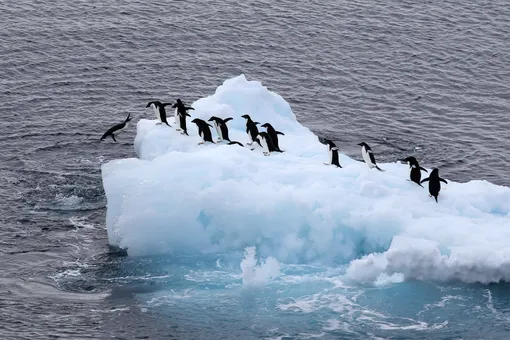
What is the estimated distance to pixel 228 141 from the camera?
3481cm

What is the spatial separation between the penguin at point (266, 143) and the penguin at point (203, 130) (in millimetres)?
1800

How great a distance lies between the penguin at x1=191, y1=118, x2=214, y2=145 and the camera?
112 feet

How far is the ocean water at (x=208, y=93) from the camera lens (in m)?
27.2

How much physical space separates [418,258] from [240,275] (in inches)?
202

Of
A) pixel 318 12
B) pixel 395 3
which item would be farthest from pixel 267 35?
pixel 395 3

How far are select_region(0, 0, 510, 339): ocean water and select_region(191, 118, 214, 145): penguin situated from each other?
417cm

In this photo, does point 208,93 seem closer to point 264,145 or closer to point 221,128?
point 221,128

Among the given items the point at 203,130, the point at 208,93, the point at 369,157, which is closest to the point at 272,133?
the point at 203,130

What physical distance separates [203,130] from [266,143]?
2285 millimetres

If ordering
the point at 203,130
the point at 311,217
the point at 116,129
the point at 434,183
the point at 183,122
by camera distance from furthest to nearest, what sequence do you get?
the point at 116,129 < the point at 183,122 < the point at 203,130 < the point at 434,183 < the point at 311,217

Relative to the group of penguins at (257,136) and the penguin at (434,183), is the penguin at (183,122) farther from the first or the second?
the penguin at (434,183)

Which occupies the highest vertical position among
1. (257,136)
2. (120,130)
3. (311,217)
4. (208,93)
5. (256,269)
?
(257,136)

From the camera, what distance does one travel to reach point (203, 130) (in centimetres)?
3409

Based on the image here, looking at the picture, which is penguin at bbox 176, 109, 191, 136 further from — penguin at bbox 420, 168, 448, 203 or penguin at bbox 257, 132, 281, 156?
penguin at bbox 420, 168, 448, 203
